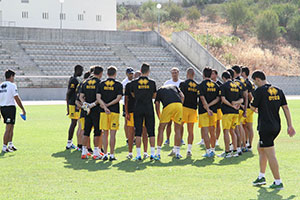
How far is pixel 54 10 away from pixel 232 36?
1977 centimetres

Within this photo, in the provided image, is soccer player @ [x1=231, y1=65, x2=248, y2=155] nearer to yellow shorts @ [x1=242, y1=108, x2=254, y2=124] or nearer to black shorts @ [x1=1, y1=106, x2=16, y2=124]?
yellow shorts @ [x1=242, y1=108, x2=254, y2=124]

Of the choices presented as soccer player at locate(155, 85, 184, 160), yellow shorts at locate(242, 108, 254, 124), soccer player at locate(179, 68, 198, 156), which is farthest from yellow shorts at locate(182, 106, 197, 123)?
yellow shorts at locate(242, 108, 254, 124)

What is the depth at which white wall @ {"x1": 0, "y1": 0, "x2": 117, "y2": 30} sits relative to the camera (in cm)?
4941

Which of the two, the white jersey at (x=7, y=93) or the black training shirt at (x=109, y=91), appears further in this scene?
the white jersey at (x=7, y=93)

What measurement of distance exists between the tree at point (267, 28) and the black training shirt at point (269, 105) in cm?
4796

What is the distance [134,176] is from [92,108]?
Answer: 2.49 metres

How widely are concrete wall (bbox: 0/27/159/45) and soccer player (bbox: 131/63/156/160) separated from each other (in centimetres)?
3250

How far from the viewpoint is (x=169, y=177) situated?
28.3 feet

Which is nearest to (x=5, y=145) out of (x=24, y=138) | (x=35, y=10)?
(x=24, y=138)

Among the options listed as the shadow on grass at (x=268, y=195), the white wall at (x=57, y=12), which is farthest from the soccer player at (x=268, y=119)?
the white wall at (x=57, y=12)

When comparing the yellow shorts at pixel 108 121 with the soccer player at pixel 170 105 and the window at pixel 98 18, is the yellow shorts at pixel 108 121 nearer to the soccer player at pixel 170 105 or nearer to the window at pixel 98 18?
the soccer player at pixel 170 105

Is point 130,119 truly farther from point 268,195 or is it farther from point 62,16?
point 62,16

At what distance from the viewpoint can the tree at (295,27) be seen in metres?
56.5

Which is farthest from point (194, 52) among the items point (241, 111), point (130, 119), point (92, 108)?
point (92, 108)
